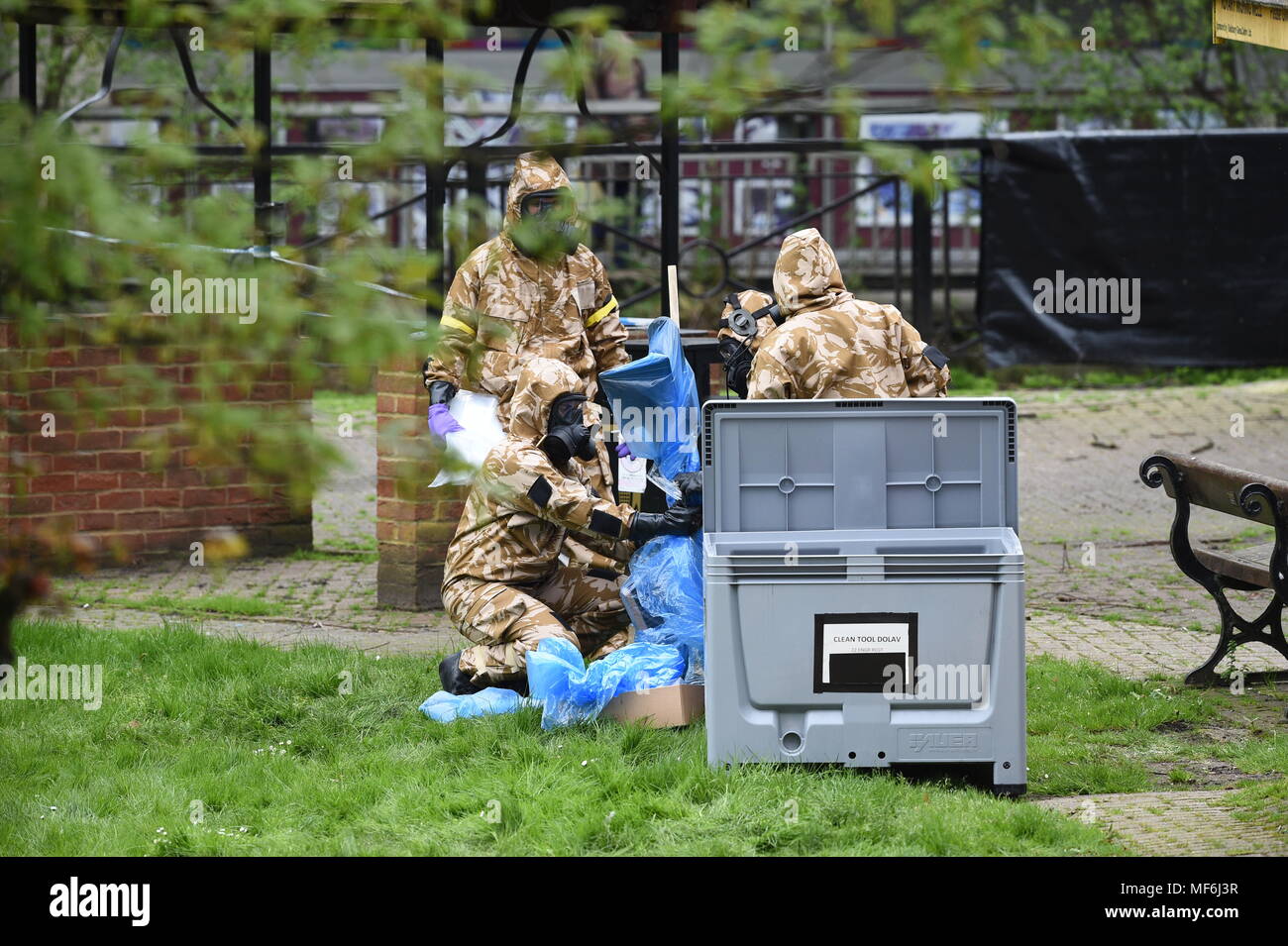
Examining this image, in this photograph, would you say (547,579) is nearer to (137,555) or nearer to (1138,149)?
(137,555)

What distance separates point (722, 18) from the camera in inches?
71.9

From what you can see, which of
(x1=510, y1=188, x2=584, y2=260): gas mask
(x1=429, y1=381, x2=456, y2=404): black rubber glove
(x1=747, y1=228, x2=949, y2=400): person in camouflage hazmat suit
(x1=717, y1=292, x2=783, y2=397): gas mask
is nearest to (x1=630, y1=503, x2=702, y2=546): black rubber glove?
(x1=747, y1=228, x2=949, y2=400): person in camouflage hazmat suit

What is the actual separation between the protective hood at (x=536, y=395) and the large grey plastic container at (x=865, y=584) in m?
1.06

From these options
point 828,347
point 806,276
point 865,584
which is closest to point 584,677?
point 865,584

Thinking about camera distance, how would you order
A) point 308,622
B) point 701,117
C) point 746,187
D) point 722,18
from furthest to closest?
point 746,187
point 308,622
point 701,117
point 722,18

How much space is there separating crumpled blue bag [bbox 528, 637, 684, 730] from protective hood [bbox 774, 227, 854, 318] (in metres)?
1.41

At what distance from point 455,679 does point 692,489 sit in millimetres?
1247

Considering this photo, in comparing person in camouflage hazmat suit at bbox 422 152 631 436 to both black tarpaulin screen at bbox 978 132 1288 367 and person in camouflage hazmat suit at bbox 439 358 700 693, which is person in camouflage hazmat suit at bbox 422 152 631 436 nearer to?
person in camouflage hazmat suit at bbox 439 358 700 693

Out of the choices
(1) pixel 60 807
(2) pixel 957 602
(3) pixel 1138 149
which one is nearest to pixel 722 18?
(2) pixel 957 602

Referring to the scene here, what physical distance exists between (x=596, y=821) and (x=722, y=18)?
3.20m

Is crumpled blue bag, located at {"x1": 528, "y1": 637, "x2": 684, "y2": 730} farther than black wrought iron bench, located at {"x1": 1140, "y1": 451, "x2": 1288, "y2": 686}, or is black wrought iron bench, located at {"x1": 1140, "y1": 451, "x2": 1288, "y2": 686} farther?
black wrought iron bench, located at {"x1": 1140, "y1": 451, "x2": 1288, "y2": 686}

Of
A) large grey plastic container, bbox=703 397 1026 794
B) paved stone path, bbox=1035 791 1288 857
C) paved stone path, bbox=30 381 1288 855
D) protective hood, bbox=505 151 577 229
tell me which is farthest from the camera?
protective hood, bbox=505 151 577 229

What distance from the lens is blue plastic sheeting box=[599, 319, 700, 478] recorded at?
5.93 m

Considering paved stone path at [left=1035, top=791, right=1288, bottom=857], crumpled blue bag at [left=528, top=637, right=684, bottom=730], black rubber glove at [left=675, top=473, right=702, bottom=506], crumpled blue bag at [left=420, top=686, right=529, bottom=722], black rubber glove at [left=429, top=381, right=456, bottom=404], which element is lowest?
paved stone path at [left=1035, top=791, right=1288, bottom=857]
